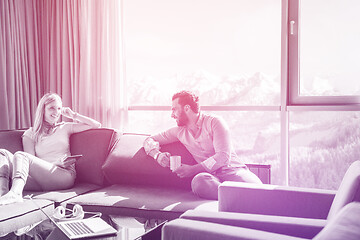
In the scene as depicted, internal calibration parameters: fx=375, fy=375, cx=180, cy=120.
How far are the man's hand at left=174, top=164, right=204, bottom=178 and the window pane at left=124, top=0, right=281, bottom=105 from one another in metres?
2.36

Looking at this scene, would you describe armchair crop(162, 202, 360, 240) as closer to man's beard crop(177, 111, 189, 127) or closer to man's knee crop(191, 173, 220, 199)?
man's knee crop(191, 173, 220, 199)

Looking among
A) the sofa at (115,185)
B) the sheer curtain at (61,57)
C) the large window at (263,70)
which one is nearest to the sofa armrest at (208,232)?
the sofa at (115,185)

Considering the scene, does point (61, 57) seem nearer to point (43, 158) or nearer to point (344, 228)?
point (43, 158)

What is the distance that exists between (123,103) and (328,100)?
6.73ft

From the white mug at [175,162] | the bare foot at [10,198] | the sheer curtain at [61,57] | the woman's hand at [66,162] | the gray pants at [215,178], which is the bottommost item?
the bare foot at [10,198]

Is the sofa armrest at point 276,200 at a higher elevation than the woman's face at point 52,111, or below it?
below

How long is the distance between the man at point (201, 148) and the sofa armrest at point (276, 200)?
1.19 feet

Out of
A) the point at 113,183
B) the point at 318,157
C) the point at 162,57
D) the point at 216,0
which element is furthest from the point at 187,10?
the point at 113,183

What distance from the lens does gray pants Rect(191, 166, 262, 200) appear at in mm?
2475

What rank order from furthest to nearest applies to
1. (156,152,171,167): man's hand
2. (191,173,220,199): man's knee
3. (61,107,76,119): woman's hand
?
(61,107,76,119): woman's hand → (156,152,171,167): man's hand → (191,173,220,199): man's knee

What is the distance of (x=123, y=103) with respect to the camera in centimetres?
404

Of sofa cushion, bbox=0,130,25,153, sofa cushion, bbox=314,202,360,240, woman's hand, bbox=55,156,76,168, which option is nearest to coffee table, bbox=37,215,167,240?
sofa cushion, bbox=314,202,360,240

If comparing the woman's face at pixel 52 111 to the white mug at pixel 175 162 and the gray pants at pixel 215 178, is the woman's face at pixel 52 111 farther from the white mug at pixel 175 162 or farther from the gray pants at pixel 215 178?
the gray pants at pixel 215 178

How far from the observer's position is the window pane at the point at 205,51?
4.93m
